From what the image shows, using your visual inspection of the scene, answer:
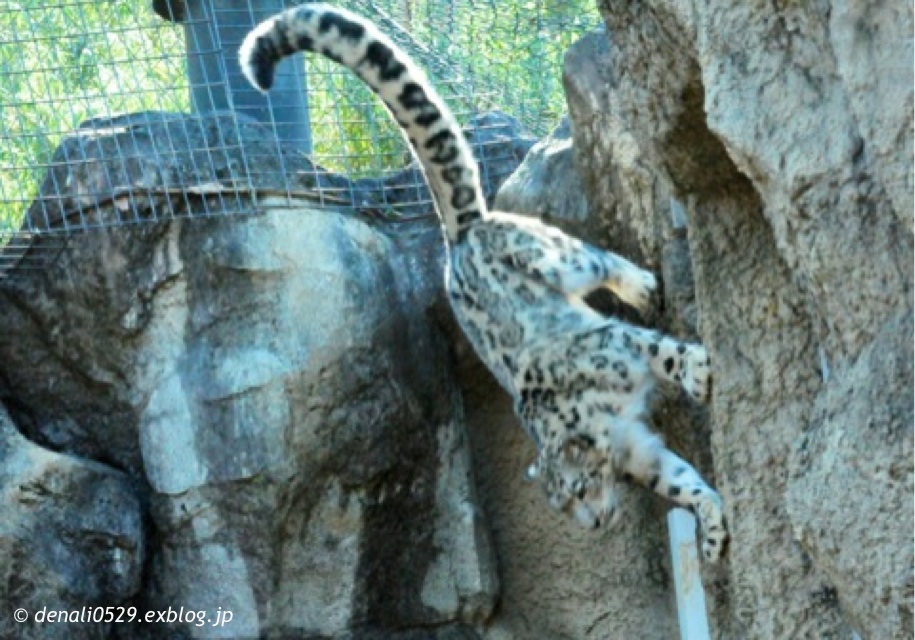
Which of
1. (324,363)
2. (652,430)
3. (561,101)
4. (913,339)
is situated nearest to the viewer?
(913,339)

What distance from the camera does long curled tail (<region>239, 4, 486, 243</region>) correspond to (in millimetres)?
5594

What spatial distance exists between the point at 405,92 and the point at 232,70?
40.6 inches

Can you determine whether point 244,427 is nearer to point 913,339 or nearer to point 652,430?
point 652,430

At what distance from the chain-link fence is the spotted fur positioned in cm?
79

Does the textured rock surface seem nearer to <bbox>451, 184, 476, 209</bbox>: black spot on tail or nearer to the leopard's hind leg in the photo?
<bbox>451, 184, 476, 209</bbox>: black spot on tail

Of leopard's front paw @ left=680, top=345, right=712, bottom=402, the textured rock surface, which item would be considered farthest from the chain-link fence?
leopard's front paw @ left=680, top=345, right=712, bottom=402

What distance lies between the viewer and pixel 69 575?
6.62 meters

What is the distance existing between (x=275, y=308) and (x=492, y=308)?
1037 mm

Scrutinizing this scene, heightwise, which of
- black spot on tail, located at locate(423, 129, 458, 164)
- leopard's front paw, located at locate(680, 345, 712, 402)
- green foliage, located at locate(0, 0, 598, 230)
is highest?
green foliage, located at locate(0, 0, 598, 230)

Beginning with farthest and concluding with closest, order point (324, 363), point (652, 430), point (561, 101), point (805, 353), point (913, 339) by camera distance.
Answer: point (561, 101) → point (324, 363) → point (652, 430) → point (805, 353) → point (913, 339)

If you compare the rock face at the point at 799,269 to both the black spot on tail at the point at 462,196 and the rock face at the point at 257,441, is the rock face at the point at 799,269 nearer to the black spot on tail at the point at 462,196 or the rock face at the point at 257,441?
the black spot on tail at the point at 462,196

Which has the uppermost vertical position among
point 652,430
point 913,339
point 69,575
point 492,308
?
point 913,339

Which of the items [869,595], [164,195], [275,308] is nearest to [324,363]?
[275,308]

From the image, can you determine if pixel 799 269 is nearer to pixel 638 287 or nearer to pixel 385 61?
pixel 638 287
